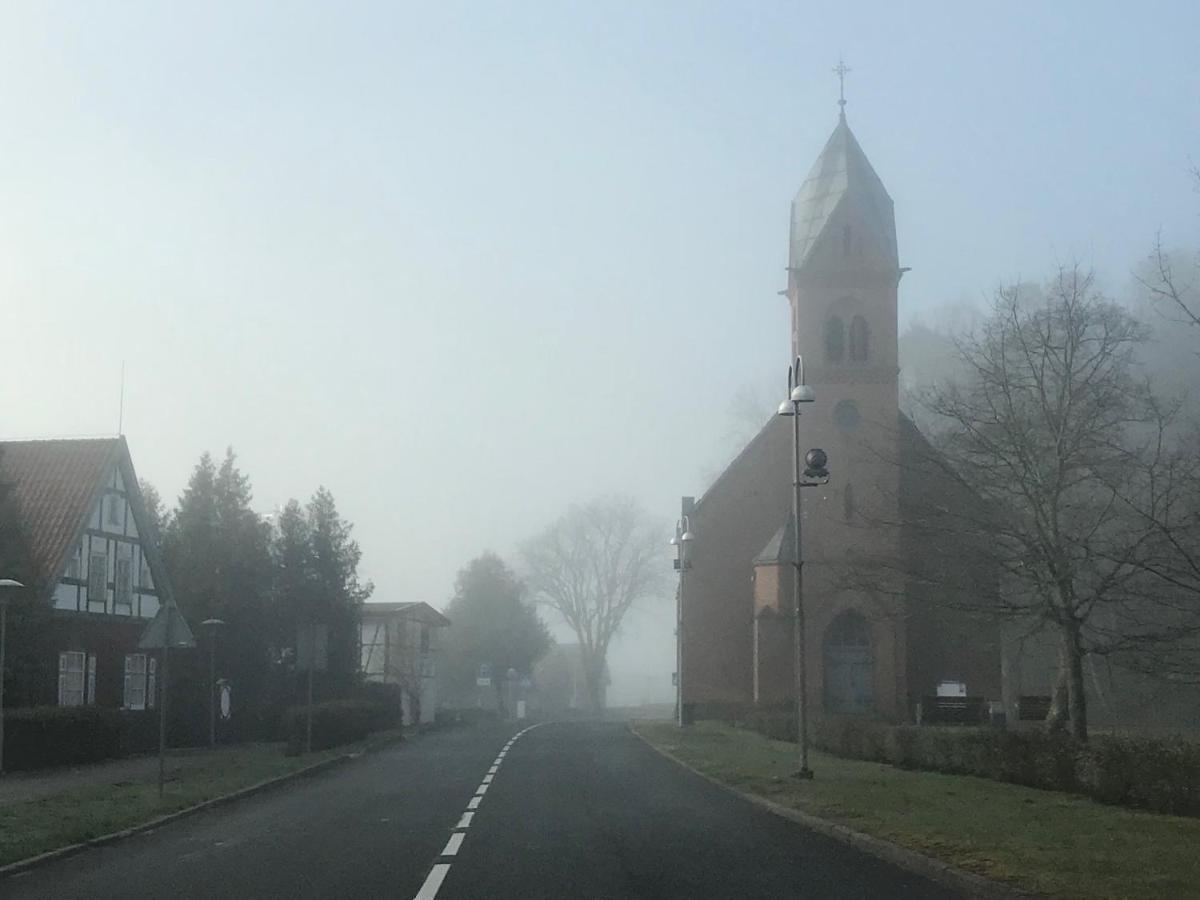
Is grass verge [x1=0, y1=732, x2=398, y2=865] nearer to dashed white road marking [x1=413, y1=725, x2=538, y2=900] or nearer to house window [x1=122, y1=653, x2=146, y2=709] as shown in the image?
dashed white road marking [x1=413, y1=725, x2=538, y2=900]

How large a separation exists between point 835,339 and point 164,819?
3577cm

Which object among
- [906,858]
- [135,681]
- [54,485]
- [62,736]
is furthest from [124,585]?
[906,858]

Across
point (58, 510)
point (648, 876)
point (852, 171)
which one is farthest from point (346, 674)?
point (648, 876)

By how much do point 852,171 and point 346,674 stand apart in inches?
1001

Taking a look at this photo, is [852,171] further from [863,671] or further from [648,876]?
[648,876]

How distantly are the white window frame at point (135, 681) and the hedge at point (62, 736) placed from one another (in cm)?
500

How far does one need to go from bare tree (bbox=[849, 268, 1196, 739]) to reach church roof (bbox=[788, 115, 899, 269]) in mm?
21193

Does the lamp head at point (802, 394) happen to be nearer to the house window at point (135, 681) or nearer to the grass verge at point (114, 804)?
the grass verge at point (114, 804)

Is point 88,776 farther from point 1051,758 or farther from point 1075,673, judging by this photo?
point 1075,673

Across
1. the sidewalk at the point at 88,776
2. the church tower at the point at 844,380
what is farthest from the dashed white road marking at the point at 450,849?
the church tower at the point at 844,380

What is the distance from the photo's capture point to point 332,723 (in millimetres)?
34375

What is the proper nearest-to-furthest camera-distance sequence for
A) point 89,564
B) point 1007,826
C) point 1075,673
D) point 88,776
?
point 1007,826 → point 88,776 → point 1075,673 → point 89,564

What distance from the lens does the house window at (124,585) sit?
37.3m

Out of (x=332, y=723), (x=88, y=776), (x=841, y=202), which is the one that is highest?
(x=841, y=202)
